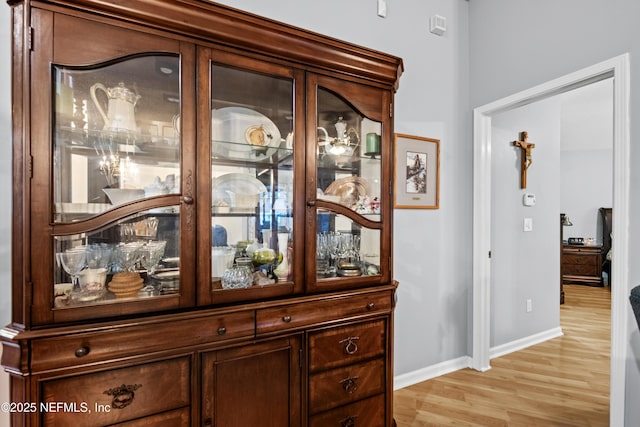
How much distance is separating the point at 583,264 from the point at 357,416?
650cm

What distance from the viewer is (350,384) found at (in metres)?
1.59

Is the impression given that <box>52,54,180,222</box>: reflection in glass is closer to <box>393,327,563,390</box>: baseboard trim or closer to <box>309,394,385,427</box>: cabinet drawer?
<box>309,394,385,427</box>: cabinet drawer

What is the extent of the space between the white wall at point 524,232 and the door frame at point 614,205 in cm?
29

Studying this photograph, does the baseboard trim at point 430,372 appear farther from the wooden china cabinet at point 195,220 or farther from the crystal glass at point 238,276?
the crystal glass at point 238,276

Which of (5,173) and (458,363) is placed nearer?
(5,173)

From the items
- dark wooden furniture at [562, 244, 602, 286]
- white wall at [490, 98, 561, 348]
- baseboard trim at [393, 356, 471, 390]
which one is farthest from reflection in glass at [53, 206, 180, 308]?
dark wooden furniture at [562, 244, 602, 286]

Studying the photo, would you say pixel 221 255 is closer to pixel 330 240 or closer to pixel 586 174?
pixel 330 240

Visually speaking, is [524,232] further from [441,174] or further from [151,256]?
[151,256]

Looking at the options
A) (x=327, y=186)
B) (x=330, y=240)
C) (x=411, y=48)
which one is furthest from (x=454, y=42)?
(x=330, y=240)

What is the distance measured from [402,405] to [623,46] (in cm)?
253

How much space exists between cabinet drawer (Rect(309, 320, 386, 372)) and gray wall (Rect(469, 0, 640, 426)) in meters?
1.40

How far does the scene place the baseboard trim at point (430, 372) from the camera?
2486 millimetres

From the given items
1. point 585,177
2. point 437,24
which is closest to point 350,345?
point 437,24

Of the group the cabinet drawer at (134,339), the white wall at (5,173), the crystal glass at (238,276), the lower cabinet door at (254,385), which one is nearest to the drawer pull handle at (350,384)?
the lower cabinet door at (254,385)
